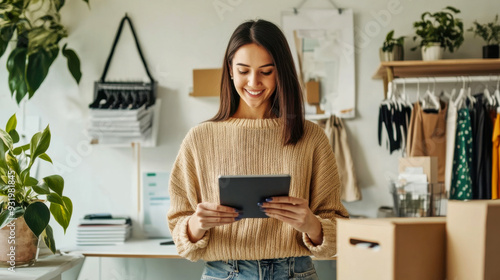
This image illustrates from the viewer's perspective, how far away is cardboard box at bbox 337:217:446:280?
2.72ft

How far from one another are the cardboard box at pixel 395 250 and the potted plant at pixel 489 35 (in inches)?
86.7

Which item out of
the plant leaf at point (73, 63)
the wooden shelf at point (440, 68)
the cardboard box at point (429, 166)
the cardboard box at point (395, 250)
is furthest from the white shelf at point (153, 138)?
the cardboard box at point (395, 250)

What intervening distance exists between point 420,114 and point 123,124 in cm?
166

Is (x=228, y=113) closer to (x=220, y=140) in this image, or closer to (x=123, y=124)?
(x=220, y=140)

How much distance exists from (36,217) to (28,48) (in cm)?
123

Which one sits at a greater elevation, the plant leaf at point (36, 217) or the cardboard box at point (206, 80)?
the cardboard box at point (206, 80)

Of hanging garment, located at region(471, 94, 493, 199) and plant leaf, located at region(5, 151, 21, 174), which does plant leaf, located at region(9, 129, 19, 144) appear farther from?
hanging garment, located at region(471, 94, 493, 199)

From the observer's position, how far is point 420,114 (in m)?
2.76

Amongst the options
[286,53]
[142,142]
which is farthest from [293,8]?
[286,53]

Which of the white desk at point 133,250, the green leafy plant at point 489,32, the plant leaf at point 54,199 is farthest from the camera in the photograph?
the green leafy plant at point 489,32

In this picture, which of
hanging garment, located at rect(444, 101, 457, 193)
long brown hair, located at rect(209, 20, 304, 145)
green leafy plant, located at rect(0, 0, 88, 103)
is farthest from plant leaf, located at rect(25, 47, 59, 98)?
hanging garment, located at rect(444, 101, 457, 193)

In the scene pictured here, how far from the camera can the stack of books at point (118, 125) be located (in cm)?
280

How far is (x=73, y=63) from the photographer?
2943 mm

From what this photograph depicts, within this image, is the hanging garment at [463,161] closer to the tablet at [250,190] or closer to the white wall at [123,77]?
the white wall at [123,77]
